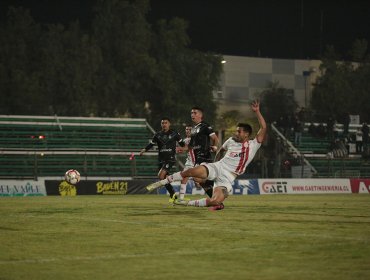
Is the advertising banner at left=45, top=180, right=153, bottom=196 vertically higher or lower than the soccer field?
lower

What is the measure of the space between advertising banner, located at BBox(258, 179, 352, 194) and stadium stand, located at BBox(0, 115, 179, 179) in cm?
616

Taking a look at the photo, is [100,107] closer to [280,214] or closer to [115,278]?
[280,214]

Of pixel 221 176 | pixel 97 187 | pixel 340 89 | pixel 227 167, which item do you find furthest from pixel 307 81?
pixel 221 176

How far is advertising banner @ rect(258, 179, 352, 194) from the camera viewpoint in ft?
117

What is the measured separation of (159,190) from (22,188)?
662 cm

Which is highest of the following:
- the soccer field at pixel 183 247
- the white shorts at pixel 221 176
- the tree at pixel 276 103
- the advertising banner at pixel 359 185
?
the tree at pixel 276 103

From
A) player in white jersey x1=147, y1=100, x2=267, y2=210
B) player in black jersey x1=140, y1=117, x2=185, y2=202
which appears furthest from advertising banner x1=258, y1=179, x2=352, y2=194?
player in white jersey x1=147, y1=100, x2=267, y2=210

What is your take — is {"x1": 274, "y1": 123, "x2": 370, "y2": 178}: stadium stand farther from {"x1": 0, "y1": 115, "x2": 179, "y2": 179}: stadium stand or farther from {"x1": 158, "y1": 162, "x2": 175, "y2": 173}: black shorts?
{"x1": 158, "y1": 162, "x2": 175, "y2": 173}: black shorts

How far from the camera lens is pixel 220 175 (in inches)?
623

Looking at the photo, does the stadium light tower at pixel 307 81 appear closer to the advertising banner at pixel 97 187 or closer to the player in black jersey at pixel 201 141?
the advertising banner at pixel 97 187

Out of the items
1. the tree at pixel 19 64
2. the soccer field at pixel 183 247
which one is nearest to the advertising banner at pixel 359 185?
the soccer field at pixel 183 247

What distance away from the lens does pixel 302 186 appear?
119ft

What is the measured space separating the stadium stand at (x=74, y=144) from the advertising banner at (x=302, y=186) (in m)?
6.16

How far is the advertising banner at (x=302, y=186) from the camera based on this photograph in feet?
117
